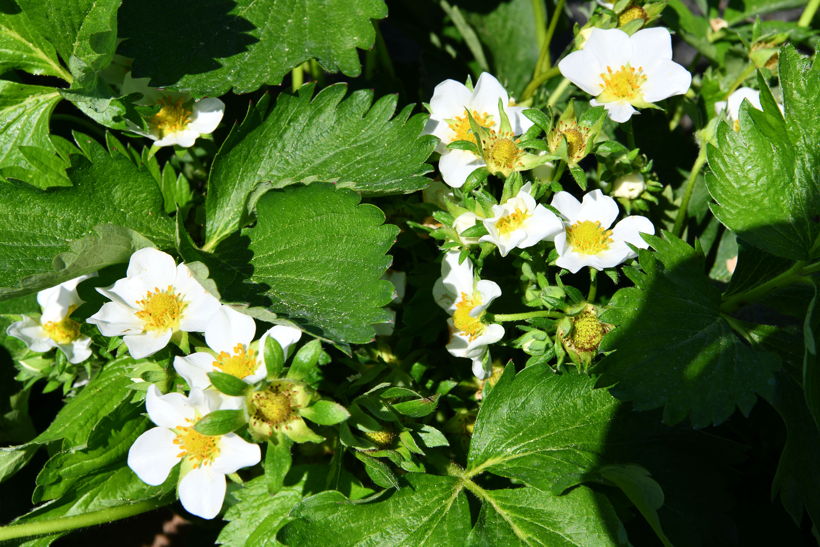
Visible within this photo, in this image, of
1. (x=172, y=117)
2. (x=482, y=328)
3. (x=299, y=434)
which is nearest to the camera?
(x=299, y=434)

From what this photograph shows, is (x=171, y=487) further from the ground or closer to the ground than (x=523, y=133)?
closer to the ground

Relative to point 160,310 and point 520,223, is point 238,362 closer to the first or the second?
point 160,310

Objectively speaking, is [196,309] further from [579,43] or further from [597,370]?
[579,43]

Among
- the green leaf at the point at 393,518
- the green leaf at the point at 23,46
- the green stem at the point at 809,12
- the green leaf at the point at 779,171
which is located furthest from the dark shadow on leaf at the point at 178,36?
the green stem at the point at 809,12

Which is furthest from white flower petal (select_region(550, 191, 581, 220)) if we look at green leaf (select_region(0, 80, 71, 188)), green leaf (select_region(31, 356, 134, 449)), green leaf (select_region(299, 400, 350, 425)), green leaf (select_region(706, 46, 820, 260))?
green leaf (select_region(0, 80, 71, 188))

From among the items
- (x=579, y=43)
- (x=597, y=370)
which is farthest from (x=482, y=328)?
(x=579, y=43)
